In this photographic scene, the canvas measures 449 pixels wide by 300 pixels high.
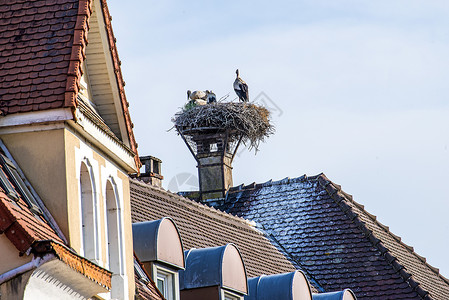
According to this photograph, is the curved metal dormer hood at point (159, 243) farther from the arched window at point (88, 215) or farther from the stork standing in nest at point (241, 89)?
the stork standing in nest at point (241, 89)

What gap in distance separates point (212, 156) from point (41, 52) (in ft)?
53.6

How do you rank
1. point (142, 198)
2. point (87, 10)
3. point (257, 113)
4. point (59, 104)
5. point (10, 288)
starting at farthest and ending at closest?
point (257, 113) < point (142, 198) < point (87, 10) < point (59, 104) < point (10, 288)

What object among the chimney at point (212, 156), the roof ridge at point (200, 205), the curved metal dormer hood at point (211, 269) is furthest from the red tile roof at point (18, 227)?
the chimney at point (212, 156)

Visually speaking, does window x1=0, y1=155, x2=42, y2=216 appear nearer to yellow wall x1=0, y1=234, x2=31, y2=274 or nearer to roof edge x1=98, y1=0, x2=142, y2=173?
yellow wall x1=0, y1=234, x2=31, y2=274

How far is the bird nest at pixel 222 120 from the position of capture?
2631 cm

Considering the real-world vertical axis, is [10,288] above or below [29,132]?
below

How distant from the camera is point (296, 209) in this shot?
70.7ft

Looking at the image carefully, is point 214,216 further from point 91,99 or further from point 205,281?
point 91,99

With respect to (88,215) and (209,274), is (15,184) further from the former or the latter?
(209,274)

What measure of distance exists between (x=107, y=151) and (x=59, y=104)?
4.35 ft

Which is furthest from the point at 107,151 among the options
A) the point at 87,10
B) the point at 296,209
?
the point at 296,209

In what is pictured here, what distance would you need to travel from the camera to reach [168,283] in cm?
1250

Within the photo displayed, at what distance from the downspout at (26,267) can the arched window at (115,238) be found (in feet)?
8.18

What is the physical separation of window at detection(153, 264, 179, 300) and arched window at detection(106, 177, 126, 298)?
86.1 inches
